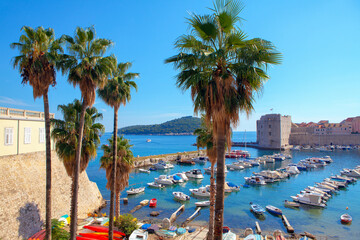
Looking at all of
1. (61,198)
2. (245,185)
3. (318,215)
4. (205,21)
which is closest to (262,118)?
(245,185)

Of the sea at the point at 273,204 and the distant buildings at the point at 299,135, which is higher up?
the distant buildings at the point at 299,135

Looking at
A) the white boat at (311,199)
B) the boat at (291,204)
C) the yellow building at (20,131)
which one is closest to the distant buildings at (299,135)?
the white boat at (311,199)

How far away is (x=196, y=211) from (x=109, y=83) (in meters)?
19.9

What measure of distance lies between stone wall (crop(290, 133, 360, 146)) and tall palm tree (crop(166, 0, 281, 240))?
455ft

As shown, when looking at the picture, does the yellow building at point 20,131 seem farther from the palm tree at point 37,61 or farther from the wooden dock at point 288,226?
the wooden dock at point 288,226

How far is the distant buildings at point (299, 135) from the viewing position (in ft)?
383

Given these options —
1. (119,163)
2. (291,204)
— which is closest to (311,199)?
(291,204)

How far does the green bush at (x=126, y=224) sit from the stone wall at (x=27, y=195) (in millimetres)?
5622

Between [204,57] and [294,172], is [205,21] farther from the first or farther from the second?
[294,172]

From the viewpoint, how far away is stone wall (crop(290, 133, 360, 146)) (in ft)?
394

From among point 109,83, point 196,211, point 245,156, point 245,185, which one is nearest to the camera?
point 109,83

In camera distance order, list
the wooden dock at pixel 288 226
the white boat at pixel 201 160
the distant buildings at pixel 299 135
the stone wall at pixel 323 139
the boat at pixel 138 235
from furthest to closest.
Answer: the stone wall at pixel 323 139, the distant buildings at pixel 299 135, the white boat at pixel 201 160, the wooden dock at pixel 288 226, the boat at pixel 138 235

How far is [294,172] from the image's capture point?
5403 cm

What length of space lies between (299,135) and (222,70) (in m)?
139
